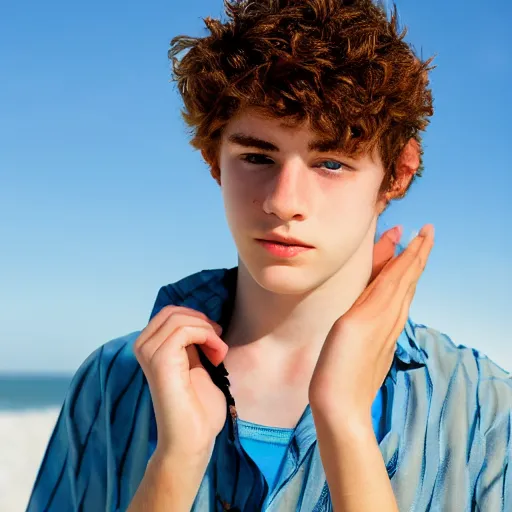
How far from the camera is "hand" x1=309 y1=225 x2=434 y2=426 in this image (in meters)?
1.41

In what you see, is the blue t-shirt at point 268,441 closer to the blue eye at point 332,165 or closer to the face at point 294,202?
the face at point 294,202

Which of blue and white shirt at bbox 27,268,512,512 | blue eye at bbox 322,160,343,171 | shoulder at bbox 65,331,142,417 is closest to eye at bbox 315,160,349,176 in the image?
blue eye at bbox 322,160,343,171

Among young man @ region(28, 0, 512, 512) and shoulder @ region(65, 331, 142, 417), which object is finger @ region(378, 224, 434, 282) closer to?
young man @ region(28, 0, 512, 512)

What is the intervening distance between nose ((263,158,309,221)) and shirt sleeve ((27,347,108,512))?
2.39ft

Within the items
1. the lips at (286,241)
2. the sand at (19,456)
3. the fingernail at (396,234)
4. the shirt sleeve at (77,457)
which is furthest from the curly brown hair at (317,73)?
the sand at (19,456)

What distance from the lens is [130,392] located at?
185cm

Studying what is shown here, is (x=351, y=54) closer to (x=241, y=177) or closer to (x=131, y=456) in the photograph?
(x=241, y=177)

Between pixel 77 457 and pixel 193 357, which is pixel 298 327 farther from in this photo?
pixel 77 457

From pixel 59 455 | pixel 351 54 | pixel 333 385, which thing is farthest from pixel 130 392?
pixel 351 54

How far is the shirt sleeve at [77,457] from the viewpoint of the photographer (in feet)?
6.07

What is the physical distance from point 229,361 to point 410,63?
82 centimetres

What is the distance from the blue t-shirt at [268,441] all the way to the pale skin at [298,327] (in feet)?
0.11

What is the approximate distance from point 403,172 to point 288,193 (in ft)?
1.44

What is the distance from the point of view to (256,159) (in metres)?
1.63
